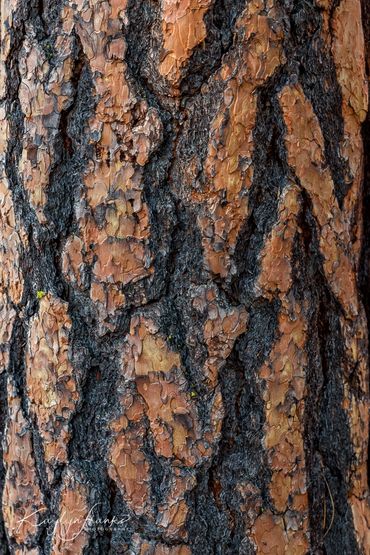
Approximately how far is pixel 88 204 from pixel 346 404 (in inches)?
20.7

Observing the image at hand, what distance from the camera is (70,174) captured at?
3.45ft

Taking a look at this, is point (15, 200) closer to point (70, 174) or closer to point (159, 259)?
point (70, 174)

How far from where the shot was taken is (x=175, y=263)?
1.03 metres

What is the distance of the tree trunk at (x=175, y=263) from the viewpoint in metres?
1.01

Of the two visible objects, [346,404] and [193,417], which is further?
[346,404]

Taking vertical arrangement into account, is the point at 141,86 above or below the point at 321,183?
above

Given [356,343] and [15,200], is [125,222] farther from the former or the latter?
[356,343]

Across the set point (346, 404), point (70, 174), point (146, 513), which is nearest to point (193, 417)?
point (146, 513)

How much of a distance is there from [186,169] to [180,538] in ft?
1.77

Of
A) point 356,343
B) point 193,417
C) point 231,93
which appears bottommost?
point 193,417

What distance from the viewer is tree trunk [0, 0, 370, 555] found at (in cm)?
101

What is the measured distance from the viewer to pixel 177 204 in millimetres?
1024

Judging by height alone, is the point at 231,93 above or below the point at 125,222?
above

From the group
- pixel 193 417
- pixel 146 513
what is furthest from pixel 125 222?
pixel 146 513
